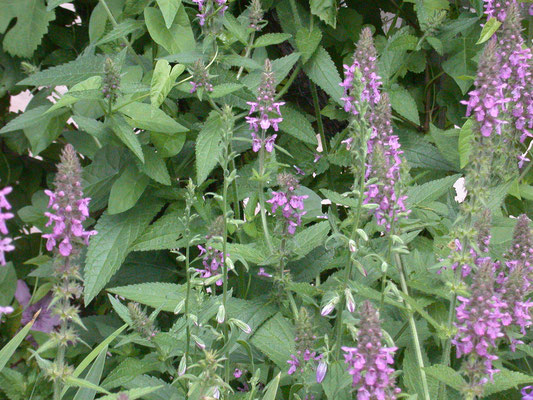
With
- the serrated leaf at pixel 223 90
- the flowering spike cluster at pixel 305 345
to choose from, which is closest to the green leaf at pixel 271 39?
the serrated leaf at pixel 223 90

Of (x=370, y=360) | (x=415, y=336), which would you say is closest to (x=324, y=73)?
(x=415, y=336)

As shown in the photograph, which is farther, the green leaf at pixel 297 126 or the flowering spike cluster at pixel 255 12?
the green leaf at pixel 297 126

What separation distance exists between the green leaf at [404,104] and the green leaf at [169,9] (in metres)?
0.85

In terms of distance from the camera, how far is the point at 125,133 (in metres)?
2.30

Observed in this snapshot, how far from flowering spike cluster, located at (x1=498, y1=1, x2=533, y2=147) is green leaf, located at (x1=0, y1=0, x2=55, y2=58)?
5.49 ft

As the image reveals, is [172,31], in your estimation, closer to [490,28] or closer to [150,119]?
[150,119]

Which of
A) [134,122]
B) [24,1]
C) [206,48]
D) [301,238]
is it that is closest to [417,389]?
[301,238]

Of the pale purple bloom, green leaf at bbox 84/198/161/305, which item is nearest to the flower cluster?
green leaf at bbox 84/198/161/305

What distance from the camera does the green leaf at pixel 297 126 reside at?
2.71m

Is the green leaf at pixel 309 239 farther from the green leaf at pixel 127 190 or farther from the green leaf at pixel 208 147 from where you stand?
the green leaf at pixel 127 190

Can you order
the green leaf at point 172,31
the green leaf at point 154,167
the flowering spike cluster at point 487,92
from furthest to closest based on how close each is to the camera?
the green leaf at point 172,31 → the green leaf at point 154,167 → the flowering spike cluster at point 487,92

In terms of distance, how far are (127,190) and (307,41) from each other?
0.83m

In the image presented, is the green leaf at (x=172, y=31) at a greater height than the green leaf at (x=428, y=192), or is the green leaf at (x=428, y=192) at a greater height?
the green leaf at (x=172, y=31)

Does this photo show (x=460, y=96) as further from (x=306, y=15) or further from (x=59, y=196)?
(x=59, y=196)
